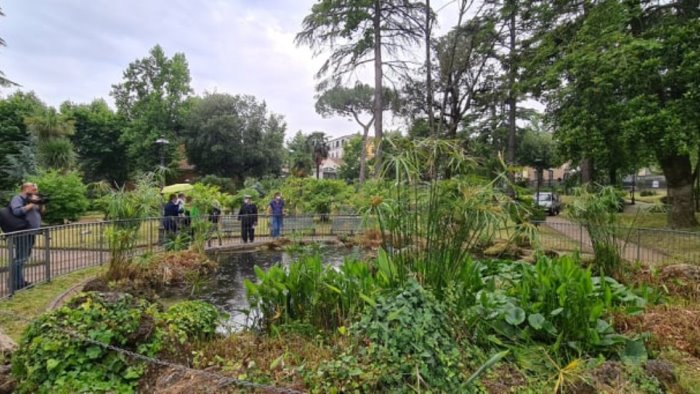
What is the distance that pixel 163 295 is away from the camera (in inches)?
248

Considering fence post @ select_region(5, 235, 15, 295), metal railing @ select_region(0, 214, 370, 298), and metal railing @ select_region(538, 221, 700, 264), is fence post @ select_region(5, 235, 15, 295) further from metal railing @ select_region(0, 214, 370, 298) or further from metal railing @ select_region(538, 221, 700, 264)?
metal railing @ select_region(538, 221, 700, 264)

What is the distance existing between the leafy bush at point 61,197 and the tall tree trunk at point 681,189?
20.2 metres

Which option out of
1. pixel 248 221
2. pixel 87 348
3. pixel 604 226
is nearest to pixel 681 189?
pixel 604 226

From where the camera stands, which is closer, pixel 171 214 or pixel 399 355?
pixel 399 355

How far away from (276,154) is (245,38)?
16971 mm

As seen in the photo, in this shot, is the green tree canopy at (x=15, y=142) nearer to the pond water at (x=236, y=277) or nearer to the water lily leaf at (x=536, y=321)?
the pond water at (x=236, y=277)

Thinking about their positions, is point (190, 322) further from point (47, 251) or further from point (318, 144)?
point (318, 144)

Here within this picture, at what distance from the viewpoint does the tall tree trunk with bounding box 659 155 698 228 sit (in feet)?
41.2

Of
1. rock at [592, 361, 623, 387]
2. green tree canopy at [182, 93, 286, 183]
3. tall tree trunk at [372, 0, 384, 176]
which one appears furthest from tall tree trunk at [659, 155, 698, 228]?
green tree canopy at [182, 93, 286, 183]

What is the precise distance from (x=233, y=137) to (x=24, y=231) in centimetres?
2613

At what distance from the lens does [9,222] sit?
6.05 m

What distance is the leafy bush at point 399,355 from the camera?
7.84 feet

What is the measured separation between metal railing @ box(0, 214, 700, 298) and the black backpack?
1.07 feet

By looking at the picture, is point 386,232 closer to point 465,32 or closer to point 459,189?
point 459,189
